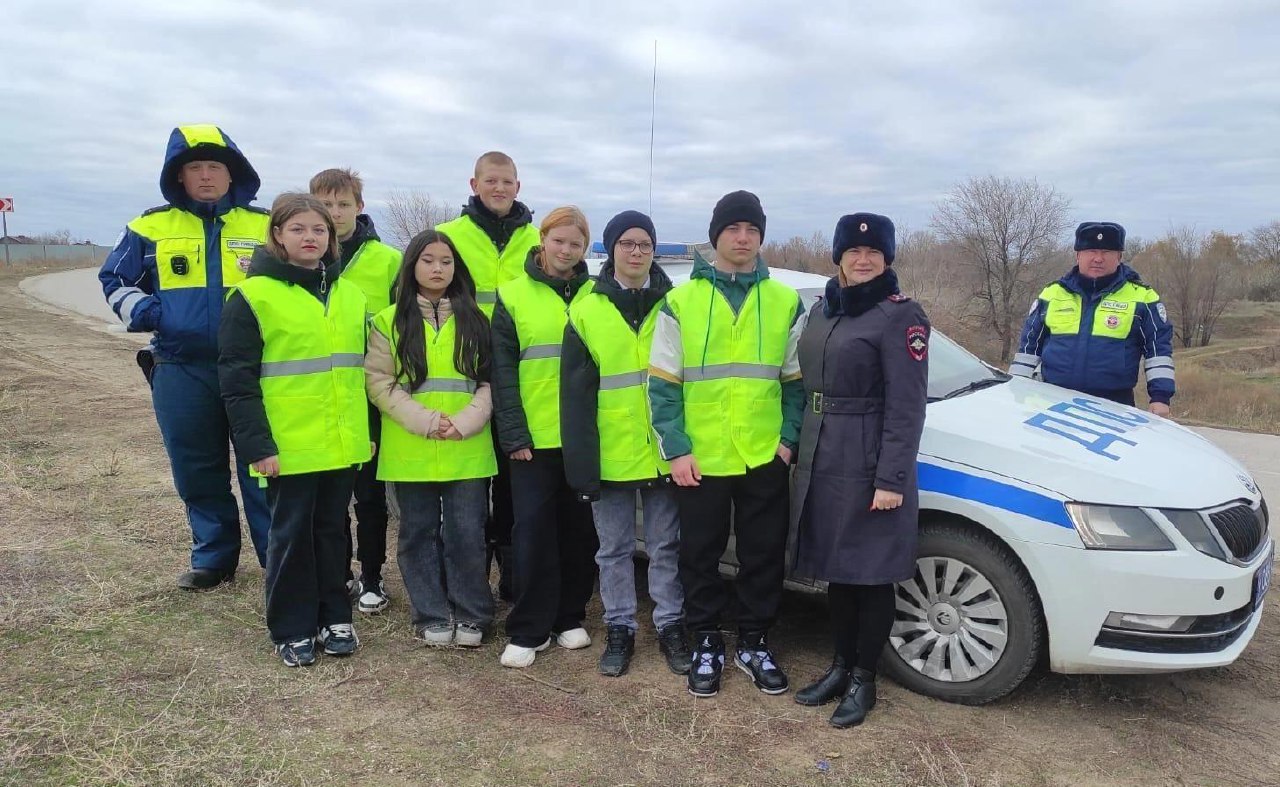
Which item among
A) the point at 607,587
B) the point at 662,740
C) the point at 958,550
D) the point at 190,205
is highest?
the point at 190,205

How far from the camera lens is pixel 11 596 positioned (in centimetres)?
421

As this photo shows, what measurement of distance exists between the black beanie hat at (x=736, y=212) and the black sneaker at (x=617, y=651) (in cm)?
169

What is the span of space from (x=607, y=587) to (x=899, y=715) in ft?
4.19

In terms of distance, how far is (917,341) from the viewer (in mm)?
3086

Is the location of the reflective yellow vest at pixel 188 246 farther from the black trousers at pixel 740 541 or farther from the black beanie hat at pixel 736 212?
the black trousers at pixel 740 541

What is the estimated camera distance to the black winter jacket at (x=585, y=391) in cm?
349

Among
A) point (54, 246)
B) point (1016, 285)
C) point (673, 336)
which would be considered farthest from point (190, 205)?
point (54, 246)

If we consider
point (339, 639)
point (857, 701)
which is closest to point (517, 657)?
point (339, 639)

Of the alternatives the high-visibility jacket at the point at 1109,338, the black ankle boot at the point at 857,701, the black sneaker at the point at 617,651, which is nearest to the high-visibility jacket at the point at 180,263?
the black sneaker at the point at 617,651

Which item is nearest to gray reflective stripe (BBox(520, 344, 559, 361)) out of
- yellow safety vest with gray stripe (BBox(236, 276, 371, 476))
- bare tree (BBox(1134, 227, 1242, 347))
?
yellow safety vest with gray stripe (BBox(236, 276, 371, 476))

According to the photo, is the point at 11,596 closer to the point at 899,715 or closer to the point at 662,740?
the point at 662,740

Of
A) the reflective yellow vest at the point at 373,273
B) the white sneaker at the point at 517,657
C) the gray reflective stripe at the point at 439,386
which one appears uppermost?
the reflective yellow vest at the point at 373,273

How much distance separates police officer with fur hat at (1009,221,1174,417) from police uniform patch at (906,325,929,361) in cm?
226

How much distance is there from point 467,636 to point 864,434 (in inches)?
77.4
